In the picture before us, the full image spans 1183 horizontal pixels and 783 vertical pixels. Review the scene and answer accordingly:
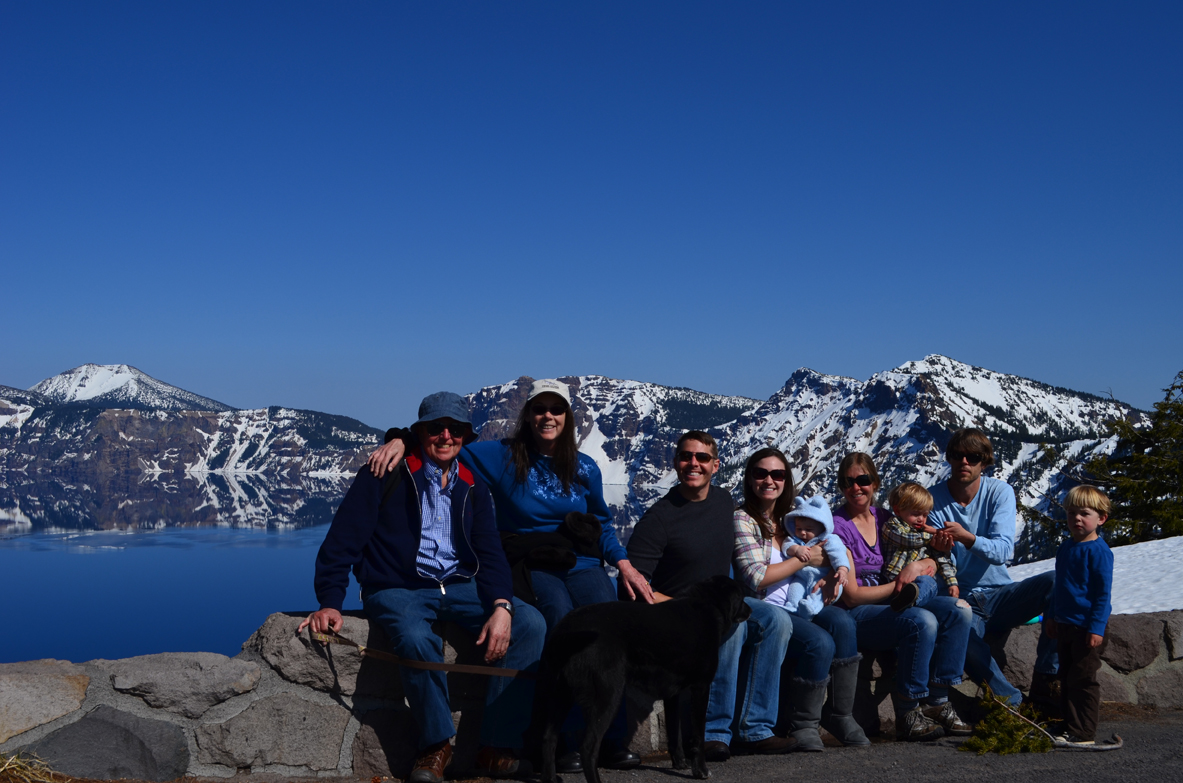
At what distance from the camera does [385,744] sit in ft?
15.8

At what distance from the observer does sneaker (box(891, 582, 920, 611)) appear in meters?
5.54

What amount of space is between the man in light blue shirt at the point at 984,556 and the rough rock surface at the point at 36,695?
16.7ft

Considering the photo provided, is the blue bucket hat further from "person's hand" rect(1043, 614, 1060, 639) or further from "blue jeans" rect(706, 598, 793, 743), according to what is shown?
"person's hand" rect(1043, 614, 1060, 639)

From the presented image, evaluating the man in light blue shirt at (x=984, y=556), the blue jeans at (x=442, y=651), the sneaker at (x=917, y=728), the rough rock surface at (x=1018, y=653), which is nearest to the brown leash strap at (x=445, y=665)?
the blue jeans at (x=442, y=651)

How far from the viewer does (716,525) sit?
18.1 ft

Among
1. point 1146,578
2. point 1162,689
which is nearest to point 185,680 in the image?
point 1162,689

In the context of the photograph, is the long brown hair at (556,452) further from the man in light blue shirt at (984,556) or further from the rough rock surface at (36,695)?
the rough rock surface at (36,695)

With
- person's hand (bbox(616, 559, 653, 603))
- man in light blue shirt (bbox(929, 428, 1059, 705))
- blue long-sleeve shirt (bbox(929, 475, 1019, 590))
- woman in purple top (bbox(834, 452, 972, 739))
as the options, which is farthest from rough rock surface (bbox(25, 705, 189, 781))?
blue long-sleeve shirt (bbox(929, 475, 1019, 590))

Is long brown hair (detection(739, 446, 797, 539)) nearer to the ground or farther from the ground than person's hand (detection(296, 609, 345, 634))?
farther from the ground

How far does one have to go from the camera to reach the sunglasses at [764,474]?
569 cm

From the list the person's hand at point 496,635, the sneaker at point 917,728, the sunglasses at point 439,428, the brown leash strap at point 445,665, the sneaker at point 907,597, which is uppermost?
the sunglasses at point 439,428

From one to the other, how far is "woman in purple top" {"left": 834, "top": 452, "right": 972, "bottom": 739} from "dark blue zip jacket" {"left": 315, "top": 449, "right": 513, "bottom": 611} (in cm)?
231

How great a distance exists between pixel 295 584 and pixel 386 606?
79500 millimetres

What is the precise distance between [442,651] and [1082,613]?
12.4 ft
